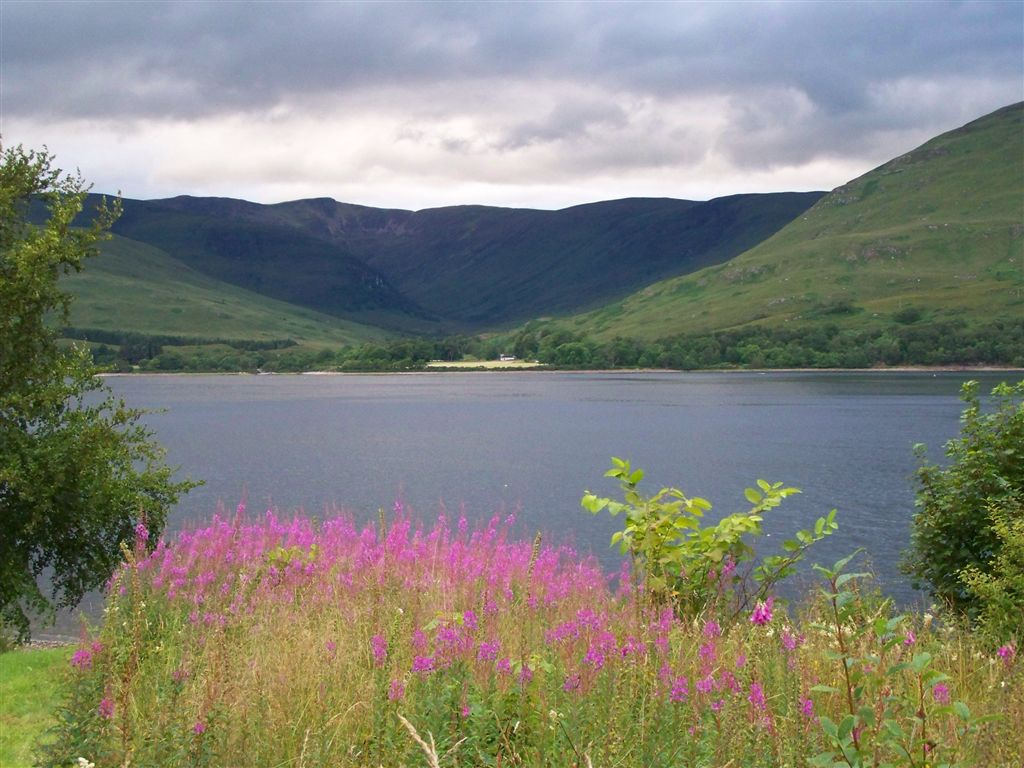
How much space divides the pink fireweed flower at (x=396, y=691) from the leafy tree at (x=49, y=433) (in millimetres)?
11477

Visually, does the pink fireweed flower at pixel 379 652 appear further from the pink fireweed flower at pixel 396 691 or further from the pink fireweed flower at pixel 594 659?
the pink fireweed flower at pixel 594 659

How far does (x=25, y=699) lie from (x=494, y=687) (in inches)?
241

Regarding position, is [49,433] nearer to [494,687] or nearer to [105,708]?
[105,708]

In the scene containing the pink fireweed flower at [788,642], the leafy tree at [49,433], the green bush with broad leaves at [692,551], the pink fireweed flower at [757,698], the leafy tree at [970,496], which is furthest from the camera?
the leafy tree at [49,433]

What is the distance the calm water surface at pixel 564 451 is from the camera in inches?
1727

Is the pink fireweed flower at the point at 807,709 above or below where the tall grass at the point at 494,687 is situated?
above

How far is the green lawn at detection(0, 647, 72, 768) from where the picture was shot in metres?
7.94

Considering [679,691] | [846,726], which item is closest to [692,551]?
[679,691]

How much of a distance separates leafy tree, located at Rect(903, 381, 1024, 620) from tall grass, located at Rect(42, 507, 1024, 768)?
568 cm

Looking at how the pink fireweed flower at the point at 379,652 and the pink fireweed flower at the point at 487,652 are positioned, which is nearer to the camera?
the pink fireweed flower at the point at 487,652

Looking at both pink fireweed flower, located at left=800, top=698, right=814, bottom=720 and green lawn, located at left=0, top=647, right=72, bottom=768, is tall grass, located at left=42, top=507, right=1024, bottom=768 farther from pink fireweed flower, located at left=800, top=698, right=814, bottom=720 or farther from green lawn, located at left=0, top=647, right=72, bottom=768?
green lawn, located at left=0, top=647, right=72, bottom=768

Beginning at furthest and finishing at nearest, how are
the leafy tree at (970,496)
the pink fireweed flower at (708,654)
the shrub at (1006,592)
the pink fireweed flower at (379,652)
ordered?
the leafy tree at (970,496)
the shrub at (1006,592)
the pink fireweed flower at (708,654)
the pink fireweed flower at (379,652)

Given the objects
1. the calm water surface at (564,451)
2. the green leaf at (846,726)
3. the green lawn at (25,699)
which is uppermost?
the green leaf at (846,726)

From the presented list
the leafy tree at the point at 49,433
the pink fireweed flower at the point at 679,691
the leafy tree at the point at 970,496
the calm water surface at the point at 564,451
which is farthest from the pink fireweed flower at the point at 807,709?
the leafy tree at the point at 49,433
